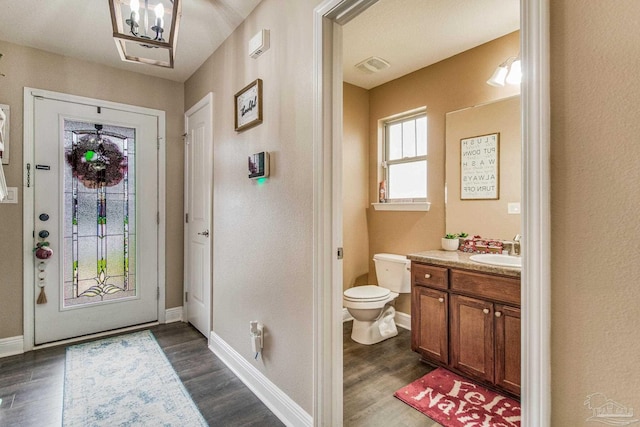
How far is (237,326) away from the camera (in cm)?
232

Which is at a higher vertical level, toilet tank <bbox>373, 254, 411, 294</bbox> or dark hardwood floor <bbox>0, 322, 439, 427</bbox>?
toilet tank <bbox>373, 254, 411, 294</bbox>

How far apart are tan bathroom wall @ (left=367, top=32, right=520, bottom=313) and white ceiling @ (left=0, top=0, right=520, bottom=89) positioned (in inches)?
4.7

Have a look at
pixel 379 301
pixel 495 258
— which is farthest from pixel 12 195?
pixel 495 258

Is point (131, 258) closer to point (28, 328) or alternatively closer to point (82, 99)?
point (28, 328)

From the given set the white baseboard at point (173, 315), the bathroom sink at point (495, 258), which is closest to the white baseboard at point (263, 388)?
the white baseboard at point (173, 315)

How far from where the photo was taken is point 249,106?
217cm

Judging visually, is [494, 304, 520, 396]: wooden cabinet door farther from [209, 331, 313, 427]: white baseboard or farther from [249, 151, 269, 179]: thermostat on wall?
[249, 151, 269, 179]: thermostat on wall

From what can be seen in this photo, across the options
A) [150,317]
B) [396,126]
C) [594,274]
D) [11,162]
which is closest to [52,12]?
[11,162]

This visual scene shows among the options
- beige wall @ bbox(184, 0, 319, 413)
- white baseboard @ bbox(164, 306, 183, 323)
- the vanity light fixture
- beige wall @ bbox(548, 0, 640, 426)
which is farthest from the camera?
white baseboard @ bbox(164, 306, 183, 323)

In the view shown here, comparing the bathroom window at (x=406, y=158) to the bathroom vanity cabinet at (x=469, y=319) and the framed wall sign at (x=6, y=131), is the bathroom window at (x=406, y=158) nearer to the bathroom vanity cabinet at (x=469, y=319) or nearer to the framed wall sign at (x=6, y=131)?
the bathroom vanity cabinet at (x=469, y=319)

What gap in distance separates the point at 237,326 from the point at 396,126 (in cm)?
248

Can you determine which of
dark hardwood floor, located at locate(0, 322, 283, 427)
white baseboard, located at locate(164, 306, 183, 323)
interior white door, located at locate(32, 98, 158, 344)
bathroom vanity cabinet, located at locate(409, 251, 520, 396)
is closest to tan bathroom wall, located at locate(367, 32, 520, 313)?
bathroom vanity cabinet, located at locate(409, 251, 520, 396)

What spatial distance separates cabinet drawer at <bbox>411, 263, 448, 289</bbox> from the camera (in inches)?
88.7

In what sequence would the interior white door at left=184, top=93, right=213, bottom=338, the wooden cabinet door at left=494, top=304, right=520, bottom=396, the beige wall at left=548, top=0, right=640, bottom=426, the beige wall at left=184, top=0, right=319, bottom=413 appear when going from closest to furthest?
the beige wall at left=548, top=0, right=640, bottom=426 → the beige wall at left=184, top=0, right=319, bottom=413 → the wooden cabinet door at left=494, top=304, right=520, bottom=396 → the interior white door at left=184, top=93, right=213, bottom=338
